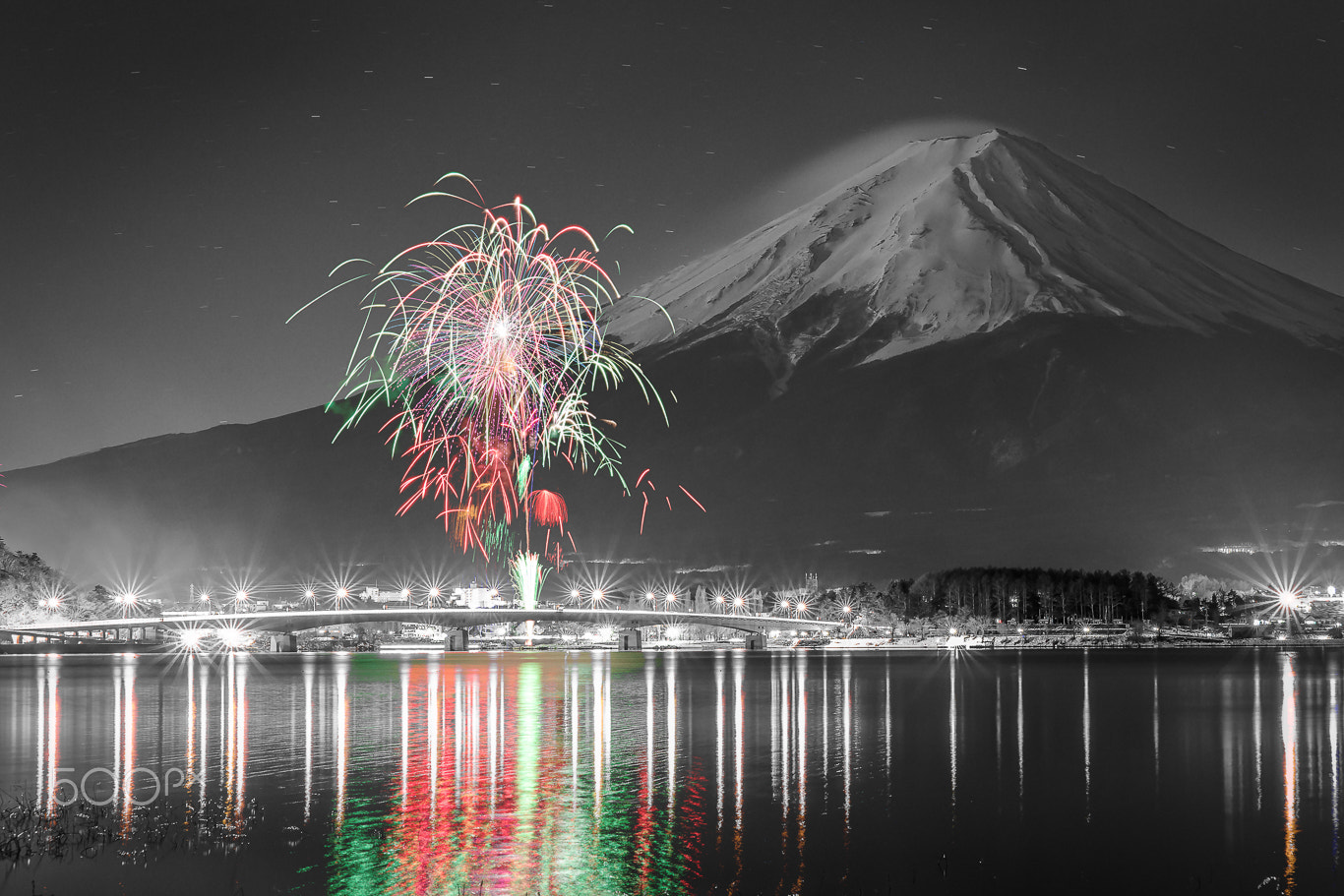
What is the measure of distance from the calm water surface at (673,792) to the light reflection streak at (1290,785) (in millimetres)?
136

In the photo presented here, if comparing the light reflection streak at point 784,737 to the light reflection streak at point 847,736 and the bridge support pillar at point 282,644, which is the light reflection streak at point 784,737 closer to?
the light reflection streak at point 847,736

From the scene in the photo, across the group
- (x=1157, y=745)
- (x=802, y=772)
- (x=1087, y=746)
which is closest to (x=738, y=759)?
(x=802, y=772)

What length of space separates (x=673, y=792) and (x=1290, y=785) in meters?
17.0

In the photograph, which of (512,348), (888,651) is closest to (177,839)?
(512,348)

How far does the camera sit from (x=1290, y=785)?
1641 inches

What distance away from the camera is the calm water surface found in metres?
28.3

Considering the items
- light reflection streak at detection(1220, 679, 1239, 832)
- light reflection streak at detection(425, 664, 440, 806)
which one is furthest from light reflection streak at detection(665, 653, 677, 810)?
light reflection streak at detection(1220, 679, 1239, 832)

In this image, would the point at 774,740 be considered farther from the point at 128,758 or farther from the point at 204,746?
the point at 128,758

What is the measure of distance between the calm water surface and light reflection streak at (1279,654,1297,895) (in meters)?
0.14

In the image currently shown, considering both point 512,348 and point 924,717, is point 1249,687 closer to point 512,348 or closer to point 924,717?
point 924,717

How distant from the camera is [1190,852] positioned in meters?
31.5

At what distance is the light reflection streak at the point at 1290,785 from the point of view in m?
29.8

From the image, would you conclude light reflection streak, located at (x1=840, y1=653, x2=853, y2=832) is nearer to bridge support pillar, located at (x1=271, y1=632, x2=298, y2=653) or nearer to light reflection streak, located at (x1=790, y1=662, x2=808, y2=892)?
light reflection streak, located at (x1=790, y1=662, x2=808, y2=892)

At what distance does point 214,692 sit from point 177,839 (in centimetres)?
5497
